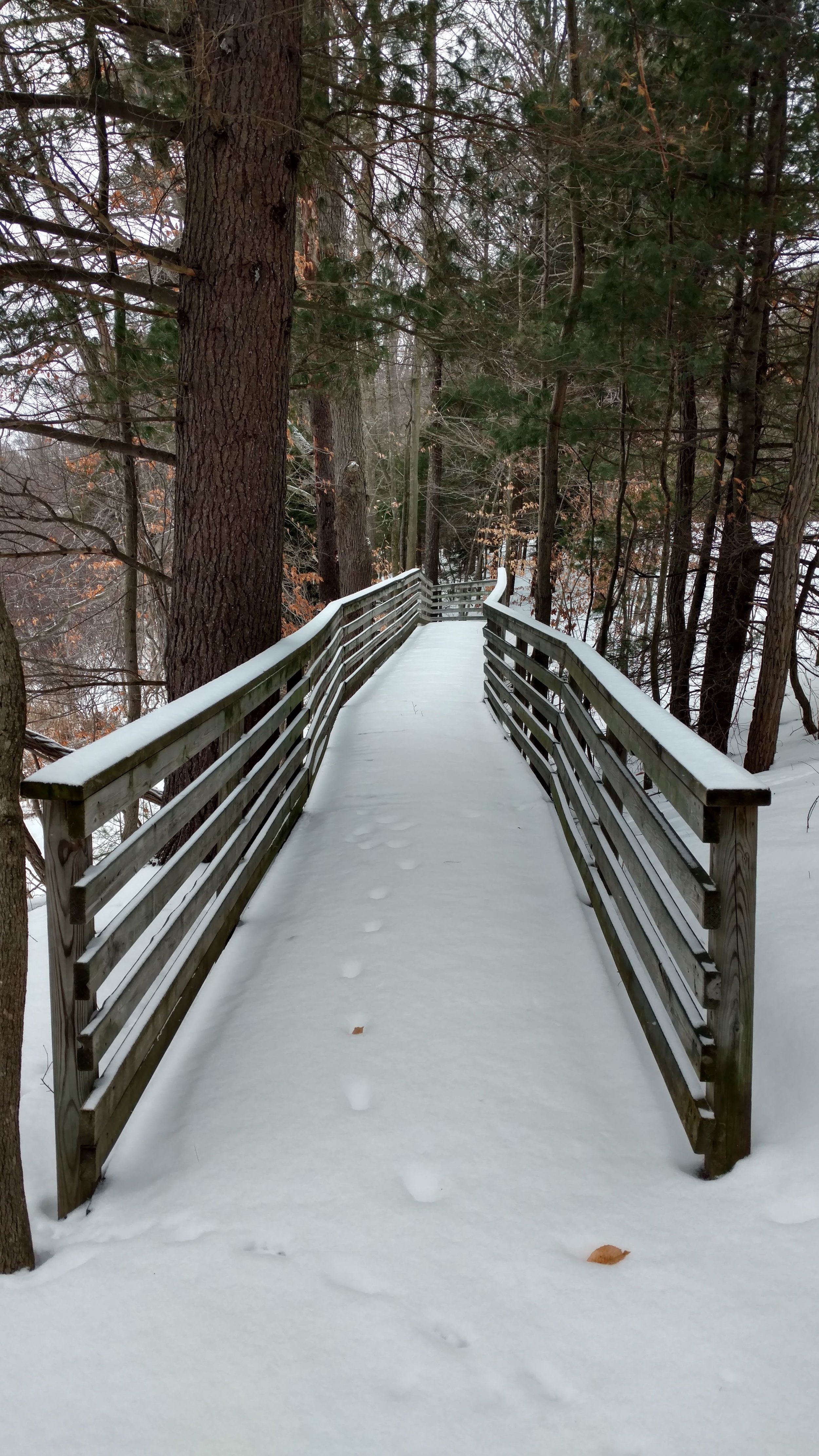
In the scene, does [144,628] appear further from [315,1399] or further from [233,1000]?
[315,1399]

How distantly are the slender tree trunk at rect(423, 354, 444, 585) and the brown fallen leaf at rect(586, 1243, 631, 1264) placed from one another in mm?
21437

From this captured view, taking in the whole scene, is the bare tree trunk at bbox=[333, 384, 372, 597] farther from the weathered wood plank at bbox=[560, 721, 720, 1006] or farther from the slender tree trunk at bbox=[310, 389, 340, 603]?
the weathered wood plank at bbox=[560, 721, 720, 1006]

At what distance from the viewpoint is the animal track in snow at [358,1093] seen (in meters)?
2.84

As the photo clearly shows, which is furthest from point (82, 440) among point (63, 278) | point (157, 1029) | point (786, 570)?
point (786, 570)

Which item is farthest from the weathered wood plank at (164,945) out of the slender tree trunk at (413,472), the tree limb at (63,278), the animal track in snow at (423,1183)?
the slender tree trunk at (413,472)

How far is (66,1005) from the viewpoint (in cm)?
238

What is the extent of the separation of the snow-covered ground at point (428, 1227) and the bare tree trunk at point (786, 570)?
365 cm

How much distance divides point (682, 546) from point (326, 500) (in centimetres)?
635

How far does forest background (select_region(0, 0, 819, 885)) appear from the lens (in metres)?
5.19

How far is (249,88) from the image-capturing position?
512cm

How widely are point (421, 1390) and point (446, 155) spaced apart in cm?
724

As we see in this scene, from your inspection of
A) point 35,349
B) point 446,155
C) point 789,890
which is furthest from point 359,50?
point 789,890

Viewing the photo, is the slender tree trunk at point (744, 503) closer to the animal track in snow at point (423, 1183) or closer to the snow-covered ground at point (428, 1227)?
the snow-covered ground at point (428, 1227)

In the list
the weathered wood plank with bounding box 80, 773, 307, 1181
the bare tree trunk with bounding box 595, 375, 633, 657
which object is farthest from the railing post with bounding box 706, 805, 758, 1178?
the bare tree trunk with bounding box 595, 375, 633, 657
